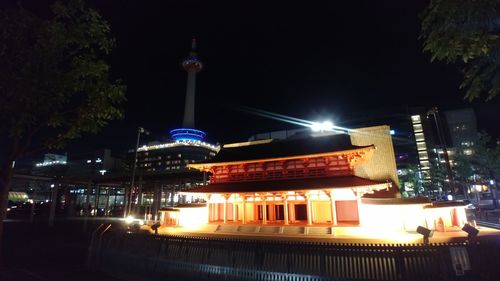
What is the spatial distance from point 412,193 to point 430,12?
66.2m

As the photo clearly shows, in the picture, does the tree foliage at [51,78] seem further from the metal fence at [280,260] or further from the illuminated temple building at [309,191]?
the illuminated temple building at [309,191]

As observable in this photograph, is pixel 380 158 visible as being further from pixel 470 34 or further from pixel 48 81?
pixel 48 81

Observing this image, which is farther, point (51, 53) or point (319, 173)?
point (319, 173)

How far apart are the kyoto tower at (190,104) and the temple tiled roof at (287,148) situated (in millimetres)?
95610

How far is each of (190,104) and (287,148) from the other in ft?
338

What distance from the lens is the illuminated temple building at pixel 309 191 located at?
2177cm

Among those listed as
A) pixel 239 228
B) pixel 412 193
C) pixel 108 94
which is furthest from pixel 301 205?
pixel 412 193

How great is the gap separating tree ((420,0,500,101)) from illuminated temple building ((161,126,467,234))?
14.5 metres

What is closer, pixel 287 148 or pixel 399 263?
pixel 399 263

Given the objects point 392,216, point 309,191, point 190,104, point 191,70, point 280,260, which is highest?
point 191,70

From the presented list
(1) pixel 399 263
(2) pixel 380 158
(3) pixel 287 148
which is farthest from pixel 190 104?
(1) pixel 399 263

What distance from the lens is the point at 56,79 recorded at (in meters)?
10.2

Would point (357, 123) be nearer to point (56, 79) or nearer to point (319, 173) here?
point (319, 173)

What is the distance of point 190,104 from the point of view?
406ft
